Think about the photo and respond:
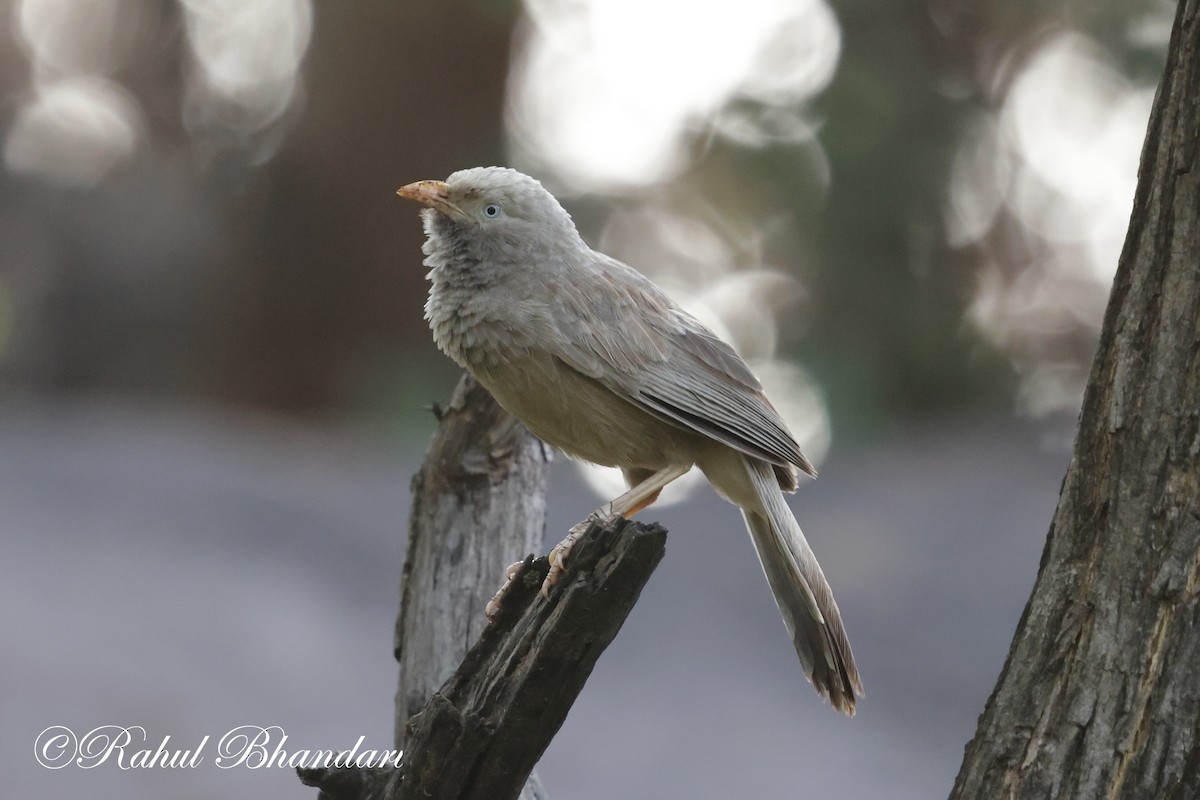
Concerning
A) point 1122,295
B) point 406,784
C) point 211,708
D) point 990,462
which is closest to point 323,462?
point 211,708

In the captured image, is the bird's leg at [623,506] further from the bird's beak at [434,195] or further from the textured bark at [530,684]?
the bird's beak at [434,195]

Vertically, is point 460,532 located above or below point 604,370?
below

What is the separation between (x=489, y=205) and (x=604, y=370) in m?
0.67

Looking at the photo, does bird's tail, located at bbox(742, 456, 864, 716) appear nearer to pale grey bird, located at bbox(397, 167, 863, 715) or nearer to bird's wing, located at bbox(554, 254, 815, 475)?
pale grey bird, located at bbox(397, 167, 863, 715)

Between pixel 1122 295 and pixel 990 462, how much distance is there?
7.53 m

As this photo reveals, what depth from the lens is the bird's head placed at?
3.84m

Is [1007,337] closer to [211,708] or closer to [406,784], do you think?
[211,708]

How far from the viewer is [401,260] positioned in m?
10.8

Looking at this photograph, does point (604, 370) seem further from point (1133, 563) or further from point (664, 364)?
point (1133, 563)

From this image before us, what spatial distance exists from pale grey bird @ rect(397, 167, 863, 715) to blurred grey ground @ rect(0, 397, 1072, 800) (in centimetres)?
315

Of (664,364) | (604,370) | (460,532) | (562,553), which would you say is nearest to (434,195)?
(604,370)

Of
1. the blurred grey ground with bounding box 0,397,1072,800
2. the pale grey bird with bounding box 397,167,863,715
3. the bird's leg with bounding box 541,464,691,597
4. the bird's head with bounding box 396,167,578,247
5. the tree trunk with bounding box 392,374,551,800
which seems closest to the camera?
the bird's leg with bounding box 541,464,691,597

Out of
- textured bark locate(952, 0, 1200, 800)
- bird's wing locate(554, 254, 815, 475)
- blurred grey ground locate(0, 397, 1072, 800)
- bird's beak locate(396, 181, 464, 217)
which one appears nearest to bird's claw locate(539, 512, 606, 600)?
bird's wing locate(554, 254, 815, 475)

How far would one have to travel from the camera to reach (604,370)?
12.0ft
